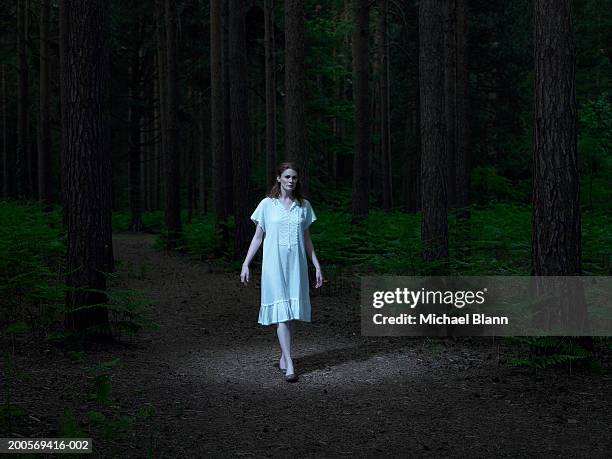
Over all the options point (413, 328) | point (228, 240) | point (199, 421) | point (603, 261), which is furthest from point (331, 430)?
point (228, 240)

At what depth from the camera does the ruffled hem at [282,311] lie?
7648 mm

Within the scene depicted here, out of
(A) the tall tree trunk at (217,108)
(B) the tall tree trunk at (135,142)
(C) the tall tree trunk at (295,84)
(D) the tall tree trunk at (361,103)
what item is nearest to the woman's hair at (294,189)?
(C) the tall tree trunk at (295,84)

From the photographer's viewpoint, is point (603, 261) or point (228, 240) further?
point (228, 240)

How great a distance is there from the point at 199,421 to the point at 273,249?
233 centimetres

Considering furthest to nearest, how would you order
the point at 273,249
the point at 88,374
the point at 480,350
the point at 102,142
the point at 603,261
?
1. the point at 603,261
2. the point at 480,350
3. the point at 102,142
4. the point at 273,249
5. the point at 88,374

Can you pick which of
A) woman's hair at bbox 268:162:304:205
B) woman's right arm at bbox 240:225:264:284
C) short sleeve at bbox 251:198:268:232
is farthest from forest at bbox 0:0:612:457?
woman's hair at bbox 268:162:304:205

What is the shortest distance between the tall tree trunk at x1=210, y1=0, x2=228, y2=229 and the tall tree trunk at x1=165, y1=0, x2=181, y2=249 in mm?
1894

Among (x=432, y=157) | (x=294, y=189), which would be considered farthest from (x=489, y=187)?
(x=294, y=189)

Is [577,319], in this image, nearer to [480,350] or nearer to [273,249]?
[480,350]

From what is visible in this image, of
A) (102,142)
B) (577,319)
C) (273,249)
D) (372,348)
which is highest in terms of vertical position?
(102,142)

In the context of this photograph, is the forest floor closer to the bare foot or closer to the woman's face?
the bare foot

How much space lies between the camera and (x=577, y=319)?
759 centimetres

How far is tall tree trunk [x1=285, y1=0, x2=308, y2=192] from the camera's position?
1246cm

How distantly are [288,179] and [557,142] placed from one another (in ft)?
9.51
